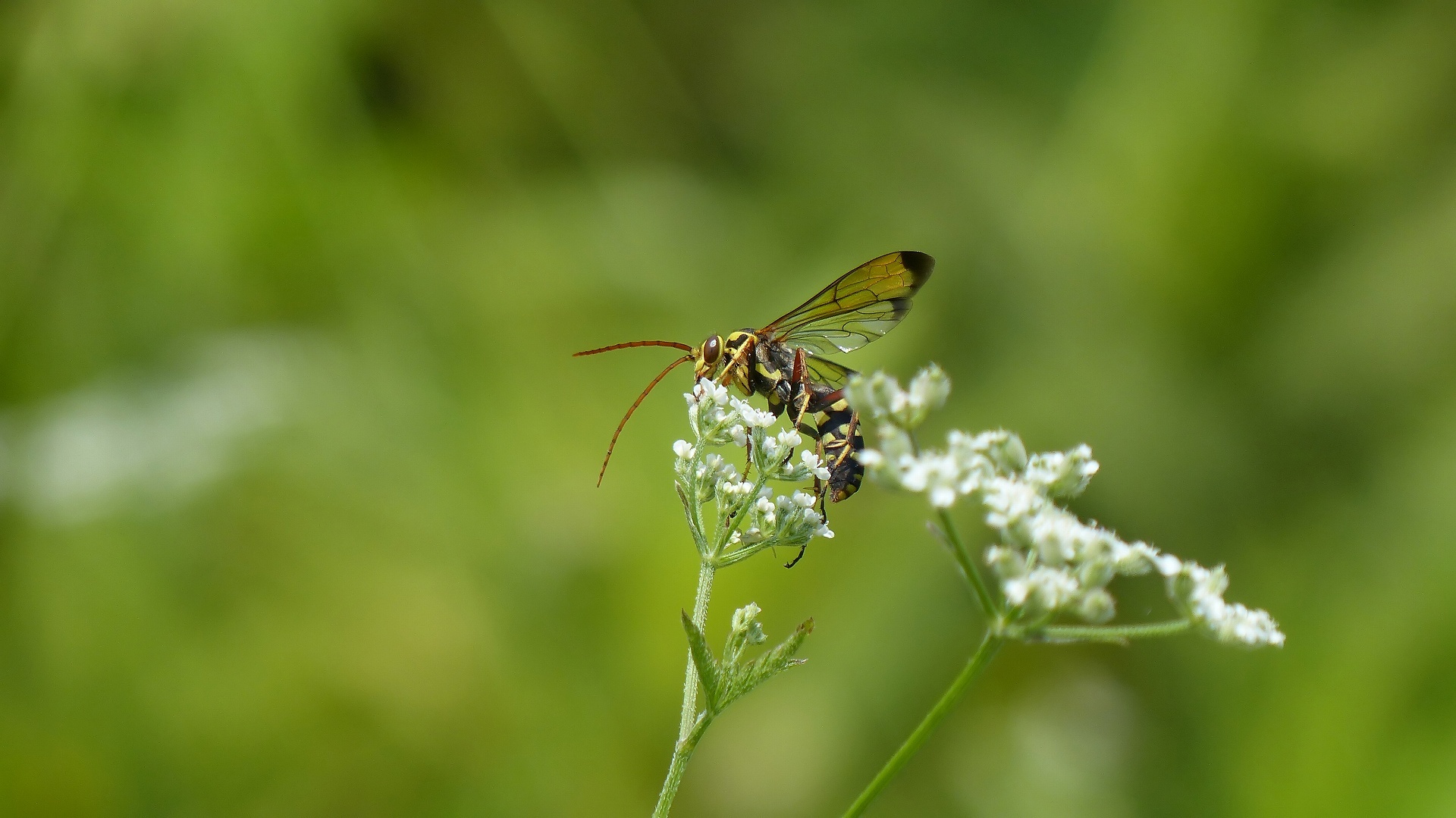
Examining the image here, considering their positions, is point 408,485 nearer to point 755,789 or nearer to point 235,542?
point 235,542

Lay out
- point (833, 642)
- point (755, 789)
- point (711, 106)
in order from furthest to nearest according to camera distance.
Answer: point (711, 106) → point (833, 642) → point (755, 789)

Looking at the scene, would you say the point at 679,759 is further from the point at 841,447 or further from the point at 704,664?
the point at 841,447

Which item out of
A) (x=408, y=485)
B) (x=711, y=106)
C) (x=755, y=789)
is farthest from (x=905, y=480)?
(x=711, y=106)

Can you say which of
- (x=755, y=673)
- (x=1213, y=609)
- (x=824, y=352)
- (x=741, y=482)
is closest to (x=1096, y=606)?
(x=1213, y=609)

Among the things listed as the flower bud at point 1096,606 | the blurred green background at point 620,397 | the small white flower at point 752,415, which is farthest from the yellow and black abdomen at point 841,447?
the blurred green background at point 620,397

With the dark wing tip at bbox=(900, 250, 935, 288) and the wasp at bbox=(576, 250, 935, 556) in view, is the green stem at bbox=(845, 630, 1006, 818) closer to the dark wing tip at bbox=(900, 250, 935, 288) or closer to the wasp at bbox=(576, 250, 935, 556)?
the wasp at bbox=(576, 250, 935, 556)

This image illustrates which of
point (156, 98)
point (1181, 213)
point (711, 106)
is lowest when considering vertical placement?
point (1181, 213)
